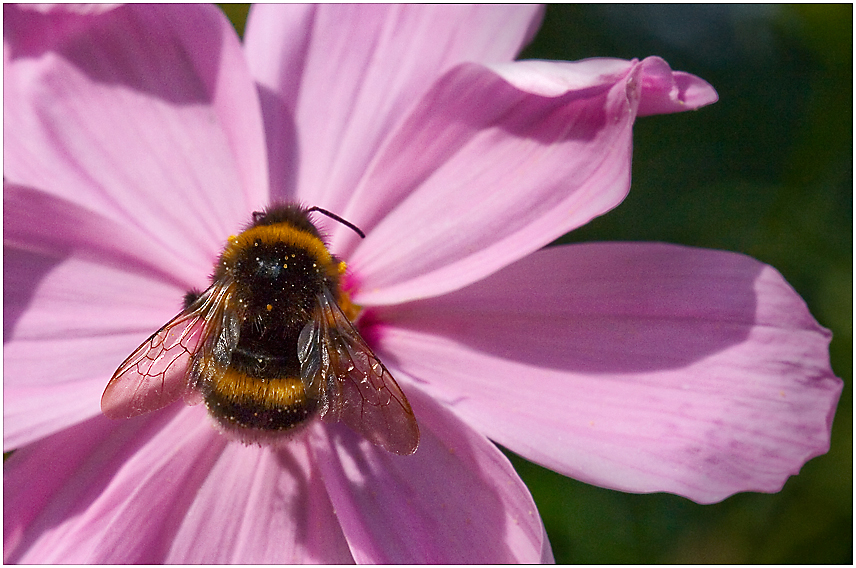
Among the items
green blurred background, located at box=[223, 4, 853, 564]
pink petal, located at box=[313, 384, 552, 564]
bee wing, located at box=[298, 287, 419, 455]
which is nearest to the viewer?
bee wing, located at box=[298, 287, 419, 455]

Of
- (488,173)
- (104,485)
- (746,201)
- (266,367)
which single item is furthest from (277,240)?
(746,201)

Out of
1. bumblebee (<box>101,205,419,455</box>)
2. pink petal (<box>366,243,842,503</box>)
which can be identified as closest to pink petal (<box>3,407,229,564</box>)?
bumblebee (<box>101,205,419,455</box>)

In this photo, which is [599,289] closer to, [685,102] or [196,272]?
[685,102]

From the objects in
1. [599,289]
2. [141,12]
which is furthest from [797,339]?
[141,12]

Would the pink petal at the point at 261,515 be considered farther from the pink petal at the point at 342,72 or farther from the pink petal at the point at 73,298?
the pink petal at the point at 342,72

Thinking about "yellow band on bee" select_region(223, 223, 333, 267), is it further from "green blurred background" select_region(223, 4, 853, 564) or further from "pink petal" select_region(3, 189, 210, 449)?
"green blurred background" select_region(223, 4, 853, 564)

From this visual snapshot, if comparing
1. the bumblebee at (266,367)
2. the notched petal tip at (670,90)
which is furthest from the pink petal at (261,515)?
the notched petal tip at (670,90)
